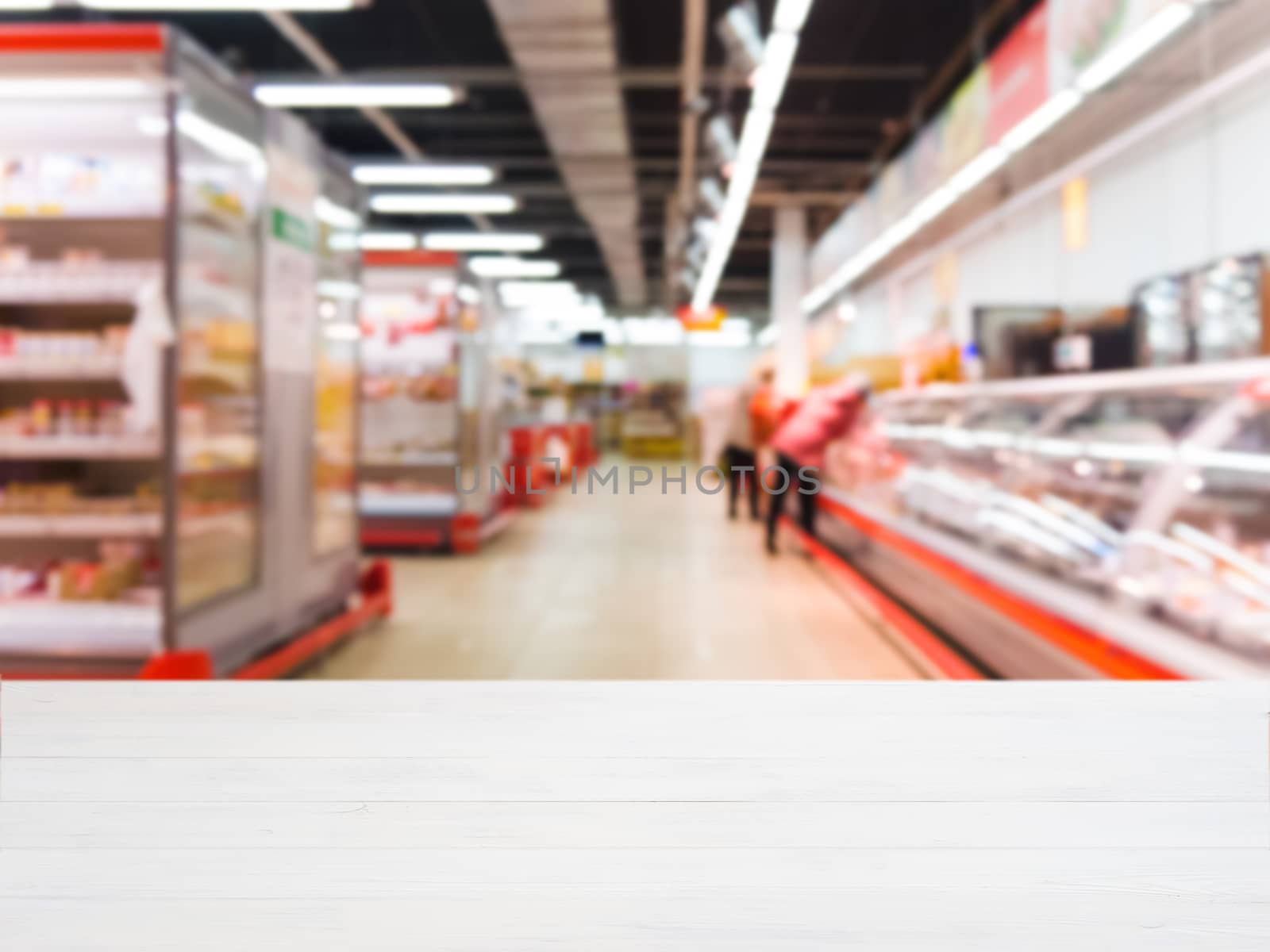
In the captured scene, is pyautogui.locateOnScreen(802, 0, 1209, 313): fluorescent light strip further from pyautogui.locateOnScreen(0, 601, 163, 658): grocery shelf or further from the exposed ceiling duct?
pyautogui.locateOnScreen(0, 601, 163, 658): grocery shelf

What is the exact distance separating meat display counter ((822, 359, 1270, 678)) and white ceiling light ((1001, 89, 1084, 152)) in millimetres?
1570

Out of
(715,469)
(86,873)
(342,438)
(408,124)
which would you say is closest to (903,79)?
(408,124)

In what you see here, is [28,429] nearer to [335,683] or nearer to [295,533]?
[295,533]

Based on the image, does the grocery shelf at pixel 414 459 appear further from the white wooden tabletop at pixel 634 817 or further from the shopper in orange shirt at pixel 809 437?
the white wooden tabletop at pixel 634 817

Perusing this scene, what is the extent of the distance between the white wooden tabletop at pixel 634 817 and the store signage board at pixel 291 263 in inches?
123

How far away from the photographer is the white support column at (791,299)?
1451 cm

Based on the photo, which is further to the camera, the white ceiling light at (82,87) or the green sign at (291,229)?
the green sign at (291,229)

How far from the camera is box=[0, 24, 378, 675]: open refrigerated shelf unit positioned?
364cm

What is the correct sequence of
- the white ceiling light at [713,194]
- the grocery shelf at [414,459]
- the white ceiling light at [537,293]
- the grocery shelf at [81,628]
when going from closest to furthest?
1. the grocery shelf at [81,628]
2. the grocery shelf at [414,459]
3. the white ceiling light at [713,194]
4. the white ceiling light at [537,293]

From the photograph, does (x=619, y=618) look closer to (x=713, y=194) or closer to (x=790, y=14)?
(x=790, y=14)

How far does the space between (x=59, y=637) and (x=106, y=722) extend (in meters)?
2.71

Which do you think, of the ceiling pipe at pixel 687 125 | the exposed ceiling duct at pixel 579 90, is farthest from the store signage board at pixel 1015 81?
the exposed ceiling duct at pixel 579 90

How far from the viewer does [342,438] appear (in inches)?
231

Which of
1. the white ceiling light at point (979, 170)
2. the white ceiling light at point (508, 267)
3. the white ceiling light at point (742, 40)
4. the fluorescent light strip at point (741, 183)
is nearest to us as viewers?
the white ceiling light at point (742, 40)
